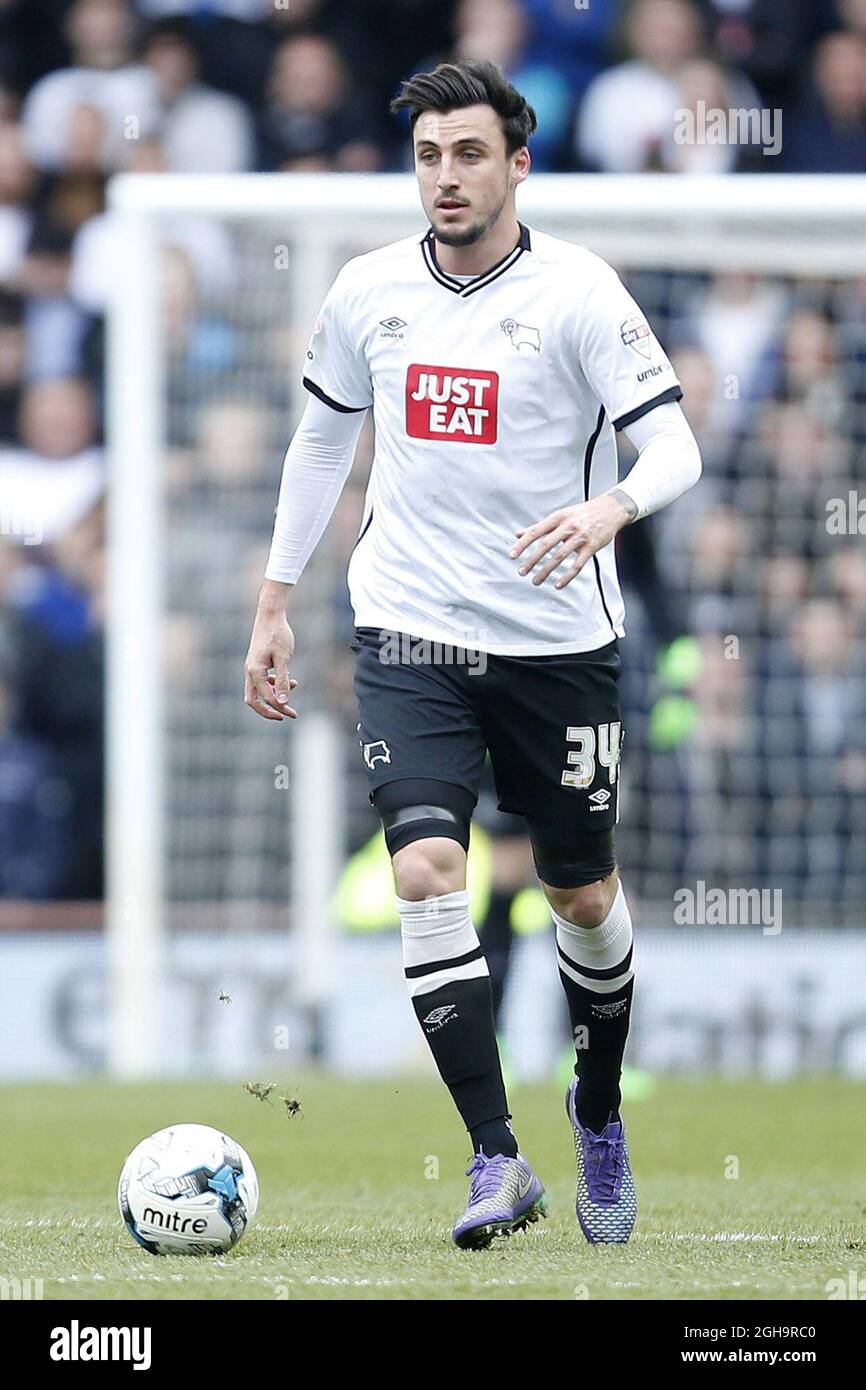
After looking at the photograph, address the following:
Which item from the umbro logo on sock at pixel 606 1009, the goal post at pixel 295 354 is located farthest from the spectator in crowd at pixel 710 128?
the umbro logo on sock at pixel 606 1009

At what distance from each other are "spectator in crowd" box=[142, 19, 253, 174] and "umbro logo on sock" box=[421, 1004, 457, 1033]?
9001 millimetres

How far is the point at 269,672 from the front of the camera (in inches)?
205

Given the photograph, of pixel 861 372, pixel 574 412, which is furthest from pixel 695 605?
pixel 574 412

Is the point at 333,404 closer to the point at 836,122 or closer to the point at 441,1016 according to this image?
the point at 441,1016

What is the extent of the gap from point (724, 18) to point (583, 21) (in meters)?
0.83

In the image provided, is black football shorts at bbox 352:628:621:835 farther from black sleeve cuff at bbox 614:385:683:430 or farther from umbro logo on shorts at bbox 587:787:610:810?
black sleeve cuff at bbox 614:385:683:430

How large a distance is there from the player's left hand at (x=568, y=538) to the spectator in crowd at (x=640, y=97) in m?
8.47

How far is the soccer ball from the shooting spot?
4637mm

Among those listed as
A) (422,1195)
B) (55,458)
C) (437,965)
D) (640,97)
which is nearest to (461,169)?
(437,965)

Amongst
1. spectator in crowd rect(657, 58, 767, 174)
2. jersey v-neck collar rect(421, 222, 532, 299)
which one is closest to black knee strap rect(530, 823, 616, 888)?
jersey v-neck collar rect(421, 222, 532, 299)

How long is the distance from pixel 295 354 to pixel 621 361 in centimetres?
580

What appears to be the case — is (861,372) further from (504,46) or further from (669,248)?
(504,46)

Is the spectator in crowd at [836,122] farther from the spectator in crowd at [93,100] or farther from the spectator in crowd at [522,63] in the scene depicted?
the spectator in crowd at [93,100]

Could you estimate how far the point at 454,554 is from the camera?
5031 mm
